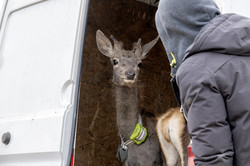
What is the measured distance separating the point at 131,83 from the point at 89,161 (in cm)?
124

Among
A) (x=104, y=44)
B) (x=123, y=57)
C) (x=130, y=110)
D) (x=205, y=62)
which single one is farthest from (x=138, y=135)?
(x=205, y=62)

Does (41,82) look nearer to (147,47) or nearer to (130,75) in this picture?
(130,75)

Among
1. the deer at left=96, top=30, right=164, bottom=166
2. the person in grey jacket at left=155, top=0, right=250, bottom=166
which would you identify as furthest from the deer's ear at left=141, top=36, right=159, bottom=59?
the person in grey jacket at left=155, top=0, right=250, bottom=166

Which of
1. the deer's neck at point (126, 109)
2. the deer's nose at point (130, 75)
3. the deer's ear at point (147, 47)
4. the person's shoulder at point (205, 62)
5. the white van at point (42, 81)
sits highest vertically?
the person's shoulder at point (205, 62)

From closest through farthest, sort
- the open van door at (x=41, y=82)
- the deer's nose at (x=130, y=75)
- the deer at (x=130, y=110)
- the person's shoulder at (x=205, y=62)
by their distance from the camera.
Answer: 1. the person's shoulder at (x=205, y=62)
2. the open van door at (x=41, y=82)
3. the deer at (x=130, y=110)
4. the deer's nose at (x=130, y=75)

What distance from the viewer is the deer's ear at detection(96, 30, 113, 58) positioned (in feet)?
16.9

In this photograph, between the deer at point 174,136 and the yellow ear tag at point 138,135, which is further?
the yellow ear tag at point 138,135

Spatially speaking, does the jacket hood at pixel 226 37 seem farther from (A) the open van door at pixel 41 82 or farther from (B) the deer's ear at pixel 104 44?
(B) the deer's ear at pixel 104 44

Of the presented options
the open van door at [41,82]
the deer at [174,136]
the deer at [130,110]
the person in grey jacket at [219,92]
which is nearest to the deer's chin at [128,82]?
the deer at [130,110]

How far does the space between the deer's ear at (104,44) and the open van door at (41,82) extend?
1.98 meters

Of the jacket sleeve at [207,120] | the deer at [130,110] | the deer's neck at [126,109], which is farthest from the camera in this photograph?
the deer's neck at [126,109]

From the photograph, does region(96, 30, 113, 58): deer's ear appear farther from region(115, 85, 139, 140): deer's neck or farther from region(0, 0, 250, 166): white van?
region(0, 0, 250, 166): white van

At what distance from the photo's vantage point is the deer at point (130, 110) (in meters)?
4.36

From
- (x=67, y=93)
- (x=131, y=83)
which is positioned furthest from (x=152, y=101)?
(x=67, y=93)
